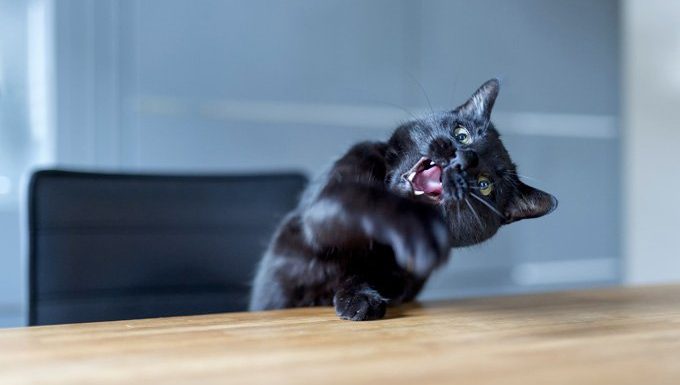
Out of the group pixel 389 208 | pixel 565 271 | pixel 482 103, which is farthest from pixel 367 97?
pixel 389 208

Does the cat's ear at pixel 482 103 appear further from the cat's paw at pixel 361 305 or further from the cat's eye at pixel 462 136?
the cat's paw at pixel 361 305

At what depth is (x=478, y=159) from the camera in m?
0.90

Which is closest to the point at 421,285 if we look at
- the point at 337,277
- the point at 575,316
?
the point at 337,277

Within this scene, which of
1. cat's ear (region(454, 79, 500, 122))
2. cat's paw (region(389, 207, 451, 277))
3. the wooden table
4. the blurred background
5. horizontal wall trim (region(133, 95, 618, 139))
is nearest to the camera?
the wooden table

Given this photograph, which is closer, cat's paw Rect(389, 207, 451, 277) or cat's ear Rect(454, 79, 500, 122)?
cat's paw Rect(389, 207, 451, 277)

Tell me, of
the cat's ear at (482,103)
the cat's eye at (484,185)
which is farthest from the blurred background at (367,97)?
the cat's eye at (484,185)

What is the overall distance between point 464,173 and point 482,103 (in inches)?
8.0

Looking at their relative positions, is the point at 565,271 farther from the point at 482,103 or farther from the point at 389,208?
the point at 389,208

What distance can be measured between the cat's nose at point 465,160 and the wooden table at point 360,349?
0.68 ft

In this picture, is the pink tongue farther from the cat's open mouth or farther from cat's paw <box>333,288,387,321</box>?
cat's paw <box>333,288,387,321</box>

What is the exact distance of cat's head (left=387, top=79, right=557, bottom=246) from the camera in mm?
884

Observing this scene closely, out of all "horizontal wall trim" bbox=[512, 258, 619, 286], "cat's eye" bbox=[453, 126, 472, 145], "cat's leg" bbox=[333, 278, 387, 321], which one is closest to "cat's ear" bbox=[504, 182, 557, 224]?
"cat's eye" bbox=[453, 126, 472, 145]

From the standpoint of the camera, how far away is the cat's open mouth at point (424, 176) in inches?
35.8

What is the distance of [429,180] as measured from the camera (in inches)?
36.0
